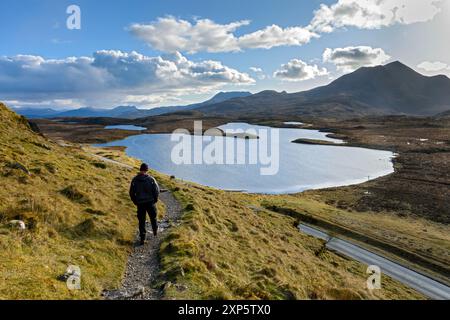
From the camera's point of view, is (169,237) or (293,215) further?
(293,215)

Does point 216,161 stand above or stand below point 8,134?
below

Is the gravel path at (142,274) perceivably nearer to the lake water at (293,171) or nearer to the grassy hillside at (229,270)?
the grassy hillside at (229,270)

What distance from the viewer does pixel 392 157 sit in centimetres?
12775

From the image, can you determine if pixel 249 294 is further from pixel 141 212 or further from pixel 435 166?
pixel 435 166

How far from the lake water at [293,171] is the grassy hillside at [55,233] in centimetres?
6259

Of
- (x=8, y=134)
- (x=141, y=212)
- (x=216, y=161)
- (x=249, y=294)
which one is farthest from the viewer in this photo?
(x=216, y=161)

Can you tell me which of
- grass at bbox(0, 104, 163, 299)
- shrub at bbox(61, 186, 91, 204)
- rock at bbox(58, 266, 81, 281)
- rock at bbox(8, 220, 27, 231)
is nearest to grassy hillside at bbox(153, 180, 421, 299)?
grass at bbox(0, 104, 163, 299)

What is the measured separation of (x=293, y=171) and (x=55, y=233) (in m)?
99.8

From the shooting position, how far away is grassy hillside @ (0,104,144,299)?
34.0 feet

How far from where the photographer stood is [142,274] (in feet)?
43.1

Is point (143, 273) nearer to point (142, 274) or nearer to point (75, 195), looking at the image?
point (142, 274)

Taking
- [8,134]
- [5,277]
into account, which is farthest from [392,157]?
[5,277]
